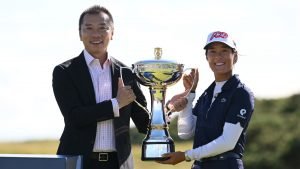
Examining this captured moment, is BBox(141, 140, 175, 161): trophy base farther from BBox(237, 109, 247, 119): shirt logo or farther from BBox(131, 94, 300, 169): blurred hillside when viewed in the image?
BBox(131, 94, 300, 169): blurred hillside

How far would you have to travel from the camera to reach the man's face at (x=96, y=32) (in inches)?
168

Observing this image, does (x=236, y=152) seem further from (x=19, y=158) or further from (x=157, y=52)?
(x=19, y=158)

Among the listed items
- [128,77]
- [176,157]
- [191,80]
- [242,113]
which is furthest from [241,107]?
[128,77]

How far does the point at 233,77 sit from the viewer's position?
4055mm

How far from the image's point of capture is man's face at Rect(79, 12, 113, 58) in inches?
168

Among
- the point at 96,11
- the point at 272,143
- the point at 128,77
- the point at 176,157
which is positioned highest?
the point at 96,11

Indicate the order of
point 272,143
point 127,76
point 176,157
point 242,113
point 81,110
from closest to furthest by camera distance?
point 242,113, point 176,157, point 81,110, point 127,76, point 272,143

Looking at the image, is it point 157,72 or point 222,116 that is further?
point 157,72

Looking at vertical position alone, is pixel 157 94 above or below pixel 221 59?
below

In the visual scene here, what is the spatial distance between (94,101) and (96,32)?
0.34 m

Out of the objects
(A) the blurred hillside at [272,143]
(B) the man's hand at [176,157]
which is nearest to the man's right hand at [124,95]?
(B) the man's hand at [176,157]

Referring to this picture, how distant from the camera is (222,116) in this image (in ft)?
13.2

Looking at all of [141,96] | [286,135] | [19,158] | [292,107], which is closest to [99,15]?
[141,96]

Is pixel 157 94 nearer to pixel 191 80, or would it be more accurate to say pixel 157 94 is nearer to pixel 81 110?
pixel 191 80
